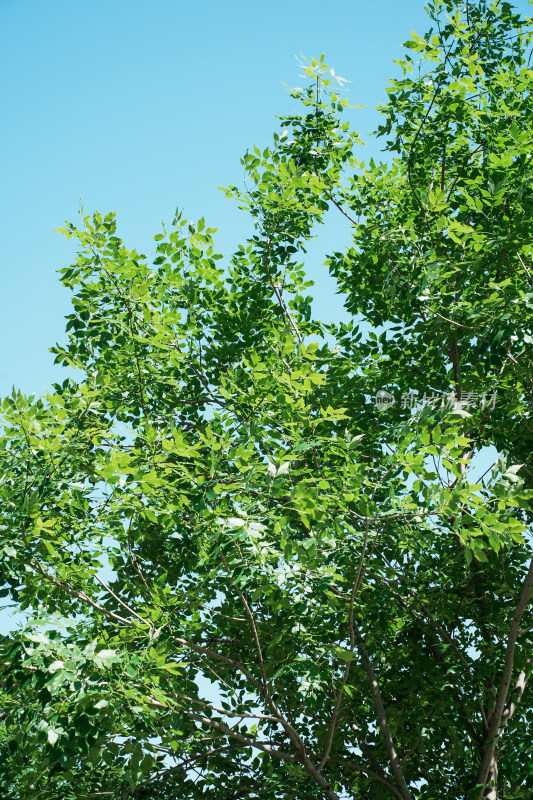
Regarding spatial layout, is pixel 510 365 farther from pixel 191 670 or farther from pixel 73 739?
pixel 73 739

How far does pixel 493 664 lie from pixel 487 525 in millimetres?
2161

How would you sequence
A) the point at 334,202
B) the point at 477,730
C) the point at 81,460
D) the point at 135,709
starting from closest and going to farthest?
the point at 135,709 → the point at 81,460 → the point at 477,730 → the point at 334,202

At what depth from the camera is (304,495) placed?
13.8 feet

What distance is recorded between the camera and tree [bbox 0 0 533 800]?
179 inches

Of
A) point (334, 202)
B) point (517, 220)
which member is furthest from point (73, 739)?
point (334, 202)

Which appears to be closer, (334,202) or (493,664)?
(493,664)

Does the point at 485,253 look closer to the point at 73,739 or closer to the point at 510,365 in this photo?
the point at 510,365

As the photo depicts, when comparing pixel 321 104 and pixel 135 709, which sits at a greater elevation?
pixel 321 104

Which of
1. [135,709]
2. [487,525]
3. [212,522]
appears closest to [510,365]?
[487,525]

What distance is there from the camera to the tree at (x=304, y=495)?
455 centimetres

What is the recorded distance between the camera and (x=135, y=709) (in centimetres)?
405

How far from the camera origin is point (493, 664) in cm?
571

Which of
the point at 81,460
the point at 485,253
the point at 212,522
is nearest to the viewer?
the point at 212,522

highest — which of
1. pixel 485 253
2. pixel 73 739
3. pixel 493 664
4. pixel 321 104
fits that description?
pixel 321 104
